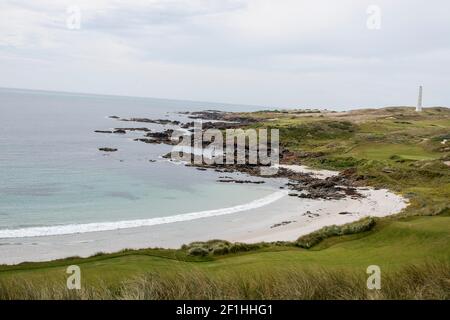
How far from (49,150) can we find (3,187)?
30420 millimetres

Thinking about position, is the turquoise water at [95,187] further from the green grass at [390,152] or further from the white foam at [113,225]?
the green grass at [390,152]

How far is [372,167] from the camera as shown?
60594 mm

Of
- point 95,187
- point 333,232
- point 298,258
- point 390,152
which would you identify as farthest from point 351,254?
point 390,152

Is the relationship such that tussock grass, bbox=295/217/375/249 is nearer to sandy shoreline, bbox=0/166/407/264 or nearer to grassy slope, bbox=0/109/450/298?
grassy slope, bbox=0/109/450/298

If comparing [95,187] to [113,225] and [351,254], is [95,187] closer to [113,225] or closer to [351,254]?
[113,225]

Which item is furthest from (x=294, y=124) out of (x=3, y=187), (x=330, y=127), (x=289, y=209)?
(x=3, y=187)

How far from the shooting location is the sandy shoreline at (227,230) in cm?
2888

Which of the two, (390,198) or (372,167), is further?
(372,167)

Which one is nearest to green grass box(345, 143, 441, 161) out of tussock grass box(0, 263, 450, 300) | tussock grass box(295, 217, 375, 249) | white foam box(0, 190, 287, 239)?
white foam box(0, 190, 287, 239)

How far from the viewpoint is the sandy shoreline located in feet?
94.7

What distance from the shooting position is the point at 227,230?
35.7m

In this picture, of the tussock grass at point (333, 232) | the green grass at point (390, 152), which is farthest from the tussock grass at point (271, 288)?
the green grass at point (390, 152)

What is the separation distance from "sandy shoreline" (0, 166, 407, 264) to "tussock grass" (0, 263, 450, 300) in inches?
785
